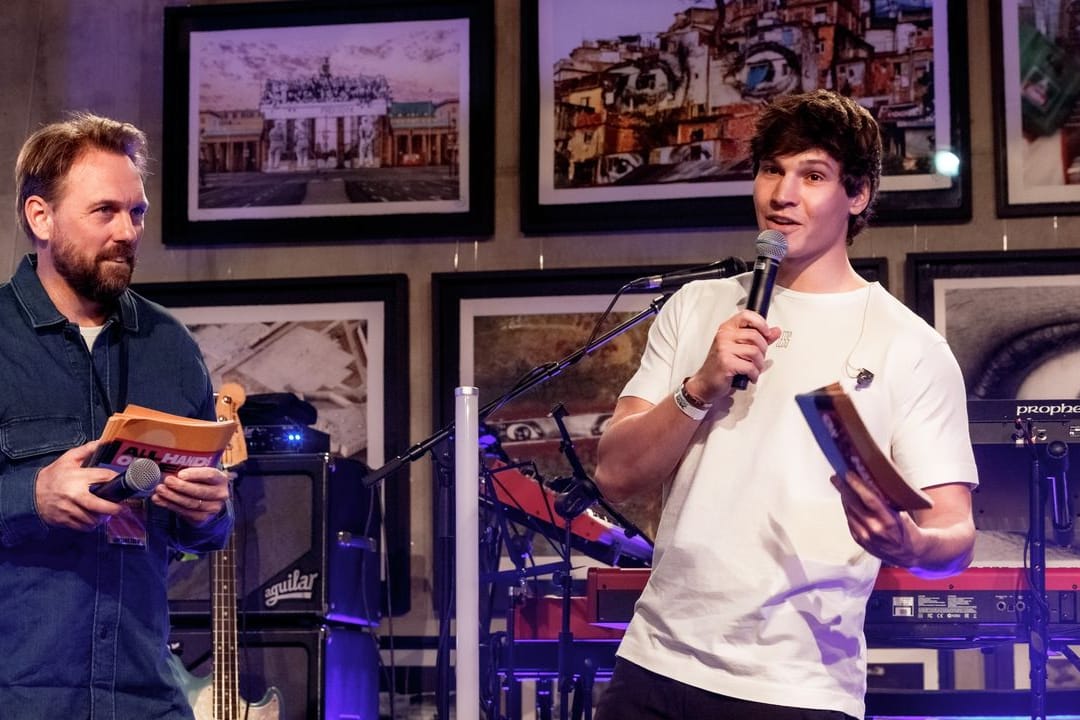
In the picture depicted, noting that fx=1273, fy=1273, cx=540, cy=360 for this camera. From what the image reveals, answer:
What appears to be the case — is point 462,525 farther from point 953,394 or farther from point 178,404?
point 953,394

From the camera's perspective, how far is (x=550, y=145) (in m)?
4.68

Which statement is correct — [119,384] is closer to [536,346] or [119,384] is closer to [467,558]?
[467,558]

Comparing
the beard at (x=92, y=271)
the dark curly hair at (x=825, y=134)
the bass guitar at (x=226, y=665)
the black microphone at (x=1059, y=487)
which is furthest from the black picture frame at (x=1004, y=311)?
the beard at (x=92, y=271)

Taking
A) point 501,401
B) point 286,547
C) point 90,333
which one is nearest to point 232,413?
point 286,547

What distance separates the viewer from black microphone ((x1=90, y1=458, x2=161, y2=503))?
209 cm

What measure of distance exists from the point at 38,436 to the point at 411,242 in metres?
2.57

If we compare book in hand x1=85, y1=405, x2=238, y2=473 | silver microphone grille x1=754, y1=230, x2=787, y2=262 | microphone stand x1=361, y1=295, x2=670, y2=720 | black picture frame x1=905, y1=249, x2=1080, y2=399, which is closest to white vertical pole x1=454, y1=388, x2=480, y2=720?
book in hand x1=85, y1=405, x2=238, y2=473

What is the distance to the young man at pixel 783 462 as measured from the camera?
1943 mm

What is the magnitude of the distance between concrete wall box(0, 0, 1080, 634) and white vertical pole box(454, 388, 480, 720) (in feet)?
7.39

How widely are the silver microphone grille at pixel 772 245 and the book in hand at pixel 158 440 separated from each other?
95cm

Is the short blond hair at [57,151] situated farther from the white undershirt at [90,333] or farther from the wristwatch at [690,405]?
the wristwatch at [690,405]

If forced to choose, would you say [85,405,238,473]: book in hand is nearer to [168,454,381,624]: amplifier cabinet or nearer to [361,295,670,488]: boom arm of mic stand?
[361,295,670,488]: boom arm of mic stand

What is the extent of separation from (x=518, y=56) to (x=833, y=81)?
1.16 metres

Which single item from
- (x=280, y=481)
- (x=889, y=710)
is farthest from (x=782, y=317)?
(x=280, y=481)
